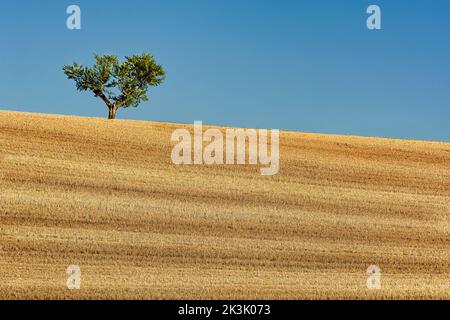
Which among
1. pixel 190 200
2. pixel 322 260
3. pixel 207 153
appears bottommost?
pixel 322 260

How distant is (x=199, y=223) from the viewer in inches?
371

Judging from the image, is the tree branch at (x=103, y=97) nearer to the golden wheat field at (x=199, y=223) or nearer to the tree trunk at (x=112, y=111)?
the tree trunk at (x=112, y=111)

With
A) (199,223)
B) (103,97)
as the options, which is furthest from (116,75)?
(199,223)

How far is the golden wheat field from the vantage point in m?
8.72

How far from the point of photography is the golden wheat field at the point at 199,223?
8719mm

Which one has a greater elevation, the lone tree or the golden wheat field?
the lone tree

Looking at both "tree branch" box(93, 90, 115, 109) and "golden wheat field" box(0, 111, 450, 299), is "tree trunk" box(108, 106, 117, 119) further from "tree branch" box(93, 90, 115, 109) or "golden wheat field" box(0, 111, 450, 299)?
"golden wheat field" box(0, 111, 450, 299)

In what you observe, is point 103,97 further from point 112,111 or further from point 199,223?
point 199,223

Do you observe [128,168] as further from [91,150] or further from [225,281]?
[225,281]
